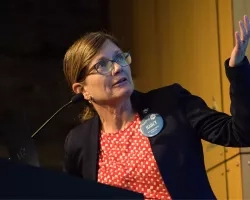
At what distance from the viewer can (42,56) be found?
284cm

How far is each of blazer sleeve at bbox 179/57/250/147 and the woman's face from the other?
0.40ft

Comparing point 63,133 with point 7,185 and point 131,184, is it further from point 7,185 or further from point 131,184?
point 7,185

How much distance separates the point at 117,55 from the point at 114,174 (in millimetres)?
261

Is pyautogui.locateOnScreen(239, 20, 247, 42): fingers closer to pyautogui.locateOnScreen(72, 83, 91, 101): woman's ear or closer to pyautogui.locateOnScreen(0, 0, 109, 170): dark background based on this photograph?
pyautogui.locateOnScreen(72, 83, 91, 101): woman's ear

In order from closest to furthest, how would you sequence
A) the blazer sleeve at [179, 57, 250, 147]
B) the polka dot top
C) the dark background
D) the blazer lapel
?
the blazer sleeve at [179, 57, 250, 147] < the polka dot top < the blazer lapel < the dark background

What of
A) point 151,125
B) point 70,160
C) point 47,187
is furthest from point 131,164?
point 47,187

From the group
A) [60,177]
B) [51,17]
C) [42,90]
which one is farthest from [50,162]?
[60,177]

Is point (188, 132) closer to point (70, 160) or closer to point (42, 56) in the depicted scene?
point (70, 160)

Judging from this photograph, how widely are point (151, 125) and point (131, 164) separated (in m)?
0.09

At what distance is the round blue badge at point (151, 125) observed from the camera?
1.20 metres

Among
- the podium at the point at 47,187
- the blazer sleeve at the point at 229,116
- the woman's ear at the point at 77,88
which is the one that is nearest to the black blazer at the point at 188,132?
the blazer sleeve at the point at 229,116

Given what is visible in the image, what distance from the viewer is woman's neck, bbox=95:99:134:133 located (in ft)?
4.23

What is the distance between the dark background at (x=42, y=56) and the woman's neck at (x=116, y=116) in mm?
1453

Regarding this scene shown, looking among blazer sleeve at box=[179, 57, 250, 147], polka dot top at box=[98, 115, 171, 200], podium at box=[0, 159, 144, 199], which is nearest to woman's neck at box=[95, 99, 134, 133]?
polka dot top at box=[98, 115, 171, 200]
